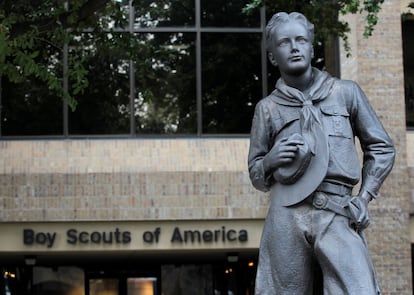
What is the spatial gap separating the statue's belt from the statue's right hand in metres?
0.26

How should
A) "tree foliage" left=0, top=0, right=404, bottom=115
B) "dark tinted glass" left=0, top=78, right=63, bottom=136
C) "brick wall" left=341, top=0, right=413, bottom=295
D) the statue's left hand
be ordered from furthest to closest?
"dark tinted glass" left=0, top=78, right=63, bottom=136
"brick wall" left=341, top=0, right=413, bottom=295
"tree foliage" left=0, top=0, right=404, bottom=115
the statue's left hand

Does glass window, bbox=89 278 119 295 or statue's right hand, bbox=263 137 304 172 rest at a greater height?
statue's right hand, bbox=263 137 304 172

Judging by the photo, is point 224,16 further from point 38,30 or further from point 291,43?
point 291,43

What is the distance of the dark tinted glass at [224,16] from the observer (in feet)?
61.4

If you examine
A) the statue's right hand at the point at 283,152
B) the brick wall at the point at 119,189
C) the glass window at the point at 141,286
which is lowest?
the glass window at the point at 141,286

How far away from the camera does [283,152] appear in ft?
18.9

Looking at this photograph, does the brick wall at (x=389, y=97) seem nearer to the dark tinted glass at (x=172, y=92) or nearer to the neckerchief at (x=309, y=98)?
the dark tinted glass at (x=172, y=92)

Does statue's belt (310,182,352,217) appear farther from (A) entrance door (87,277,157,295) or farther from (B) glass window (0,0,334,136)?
(A) entrance door (87,277,157,295)

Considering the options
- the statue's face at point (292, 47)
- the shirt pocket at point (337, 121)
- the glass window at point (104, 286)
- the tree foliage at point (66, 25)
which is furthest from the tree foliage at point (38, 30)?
the glass window at point (104, 286)

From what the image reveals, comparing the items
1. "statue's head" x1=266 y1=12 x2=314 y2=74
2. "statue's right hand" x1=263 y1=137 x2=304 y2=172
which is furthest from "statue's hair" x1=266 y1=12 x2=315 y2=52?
"statue's right hand" x1=263 y1=137 x2=304 y2=172

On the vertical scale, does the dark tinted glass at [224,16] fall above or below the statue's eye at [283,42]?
above

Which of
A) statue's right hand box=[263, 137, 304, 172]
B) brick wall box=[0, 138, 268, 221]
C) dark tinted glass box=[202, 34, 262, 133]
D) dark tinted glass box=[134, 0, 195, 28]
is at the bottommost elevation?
brick wall box=[0, 138, 268, 221]

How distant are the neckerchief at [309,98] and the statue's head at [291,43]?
13 centimetres

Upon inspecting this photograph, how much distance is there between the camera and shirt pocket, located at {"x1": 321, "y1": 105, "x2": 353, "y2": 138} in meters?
5.93
